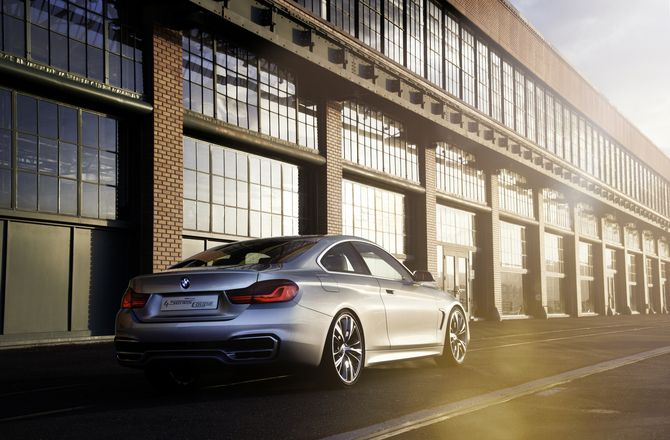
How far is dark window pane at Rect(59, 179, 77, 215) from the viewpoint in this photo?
33.8ft

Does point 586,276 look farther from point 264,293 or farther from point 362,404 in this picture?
point 264,293

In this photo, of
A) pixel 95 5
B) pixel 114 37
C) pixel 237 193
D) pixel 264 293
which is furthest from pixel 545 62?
pixel 264 293

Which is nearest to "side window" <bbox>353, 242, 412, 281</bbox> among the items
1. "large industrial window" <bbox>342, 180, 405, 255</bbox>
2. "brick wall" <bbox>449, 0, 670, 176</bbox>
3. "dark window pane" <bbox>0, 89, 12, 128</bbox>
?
"dark window pane" <bbox>0, 89, 12, 128</bbox>

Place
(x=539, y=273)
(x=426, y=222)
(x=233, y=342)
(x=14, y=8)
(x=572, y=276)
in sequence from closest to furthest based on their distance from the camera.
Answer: (x=233, y=342)
(x=14, y=8)
(x=426, y=222)
(x=539, y=273)
(x=572, y=276)

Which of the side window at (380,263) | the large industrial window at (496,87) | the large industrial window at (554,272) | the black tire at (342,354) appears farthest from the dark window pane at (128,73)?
the large industrial window at (554,272)

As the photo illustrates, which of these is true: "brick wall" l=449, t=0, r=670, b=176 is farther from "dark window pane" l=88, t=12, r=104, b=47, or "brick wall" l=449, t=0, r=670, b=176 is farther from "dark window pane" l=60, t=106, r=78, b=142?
"dark window pane" l=60, t=106, r=78, b=142

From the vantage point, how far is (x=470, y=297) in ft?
75.1

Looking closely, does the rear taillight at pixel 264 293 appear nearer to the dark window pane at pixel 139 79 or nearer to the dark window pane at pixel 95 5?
the dark window pane at pixel 139 79

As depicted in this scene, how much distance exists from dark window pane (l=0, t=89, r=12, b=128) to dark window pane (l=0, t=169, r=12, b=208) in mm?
664

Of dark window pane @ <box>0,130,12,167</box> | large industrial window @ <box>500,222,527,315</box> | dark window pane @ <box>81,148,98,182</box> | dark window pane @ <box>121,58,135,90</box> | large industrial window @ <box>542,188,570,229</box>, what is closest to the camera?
dark window pane @ <box>0,130,12,167</box>

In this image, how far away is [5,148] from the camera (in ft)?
31.2

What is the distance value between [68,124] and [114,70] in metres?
1.22

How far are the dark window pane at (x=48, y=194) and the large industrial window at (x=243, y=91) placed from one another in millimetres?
3035

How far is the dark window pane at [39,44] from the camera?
9.82m
